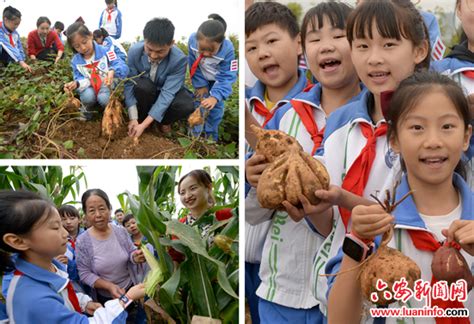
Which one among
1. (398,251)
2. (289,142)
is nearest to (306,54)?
(289,142)

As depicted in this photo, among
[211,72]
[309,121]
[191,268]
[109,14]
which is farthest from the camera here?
[211,72]

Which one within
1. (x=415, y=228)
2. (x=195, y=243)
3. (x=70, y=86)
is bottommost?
(x=195, y=243)

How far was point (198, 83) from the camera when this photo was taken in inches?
119

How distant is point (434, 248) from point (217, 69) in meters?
1.35

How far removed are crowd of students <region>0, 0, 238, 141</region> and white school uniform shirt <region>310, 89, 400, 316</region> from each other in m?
0.86

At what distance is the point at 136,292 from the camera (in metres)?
2.51

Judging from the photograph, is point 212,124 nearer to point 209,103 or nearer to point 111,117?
point 209,103

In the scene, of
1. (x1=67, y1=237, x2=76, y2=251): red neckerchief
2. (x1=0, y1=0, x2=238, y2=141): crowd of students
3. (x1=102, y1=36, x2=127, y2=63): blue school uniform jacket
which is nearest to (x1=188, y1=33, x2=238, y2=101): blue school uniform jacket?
(x1=0, y1=0, x2=238, y2=141): crowd of students

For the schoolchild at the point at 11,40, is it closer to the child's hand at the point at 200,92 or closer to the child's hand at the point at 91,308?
the child's hand at the point at 200,92

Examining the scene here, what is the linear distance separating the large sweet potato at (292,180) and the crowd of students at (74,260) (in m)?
0.66

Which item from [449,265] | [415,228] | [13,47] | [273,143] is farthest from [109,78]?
[449,265]

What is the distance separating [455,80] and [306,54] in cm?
50

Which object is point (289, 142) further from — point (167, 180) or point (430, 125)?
point (167, 180)

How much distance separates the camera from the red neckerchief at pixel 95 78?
3014mm
